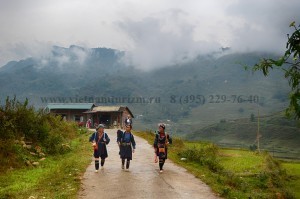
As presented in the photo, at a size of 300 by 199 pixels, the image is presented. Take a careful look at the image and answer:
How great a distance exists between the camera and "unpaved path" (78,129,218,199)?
12.0 metres

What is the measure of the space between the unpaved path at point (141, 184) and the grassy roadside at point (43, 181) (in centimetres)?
43

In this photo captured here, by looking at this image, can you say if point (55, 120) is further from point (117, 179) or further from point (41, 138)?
point (117, 179)

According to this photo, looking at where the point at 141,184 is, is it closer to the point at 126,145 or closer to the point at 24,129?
the point at 126,145

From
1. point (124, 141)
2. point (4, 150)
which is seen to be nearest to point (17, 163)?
point (4, 150)

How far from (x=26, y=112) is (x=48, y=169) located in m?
6.53

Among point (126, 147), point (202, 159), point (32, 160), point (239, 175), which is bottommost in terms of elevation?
point (239, 175)

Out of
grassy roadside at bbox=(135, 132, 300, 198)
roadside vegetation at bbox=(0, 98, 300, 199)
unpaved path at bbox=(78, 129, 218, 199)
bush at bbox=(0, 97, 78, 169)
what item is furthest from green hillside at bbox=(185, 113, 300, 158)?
unpaved path at bbox=(78, 129, 218, 199)

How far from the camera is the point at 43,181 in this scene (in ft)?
46.1

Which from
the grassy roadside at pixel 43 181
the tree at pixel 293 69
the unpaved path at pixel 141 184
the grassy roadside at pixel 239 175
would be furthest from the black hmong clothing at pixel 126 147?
the tree at pixel 293 69

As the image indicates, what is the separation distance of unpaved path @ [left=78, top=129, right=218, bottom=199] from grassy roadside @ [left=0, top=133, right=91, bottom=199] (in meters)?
0.43

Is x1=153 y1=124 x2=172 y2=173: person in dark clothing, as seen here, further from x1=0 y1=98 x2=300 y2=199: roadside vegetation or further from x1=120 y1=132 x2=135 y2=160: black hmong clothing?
x1=0 y1=98 x2=300 y2=199: roadside vegetation

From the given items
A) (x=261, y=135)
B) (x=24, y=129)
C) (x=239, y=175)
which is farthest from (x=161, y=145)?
(x=261, y=135)

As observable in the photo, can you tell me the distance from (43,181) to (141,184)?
374 centimetres

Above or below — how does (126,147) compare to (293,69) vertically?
below
